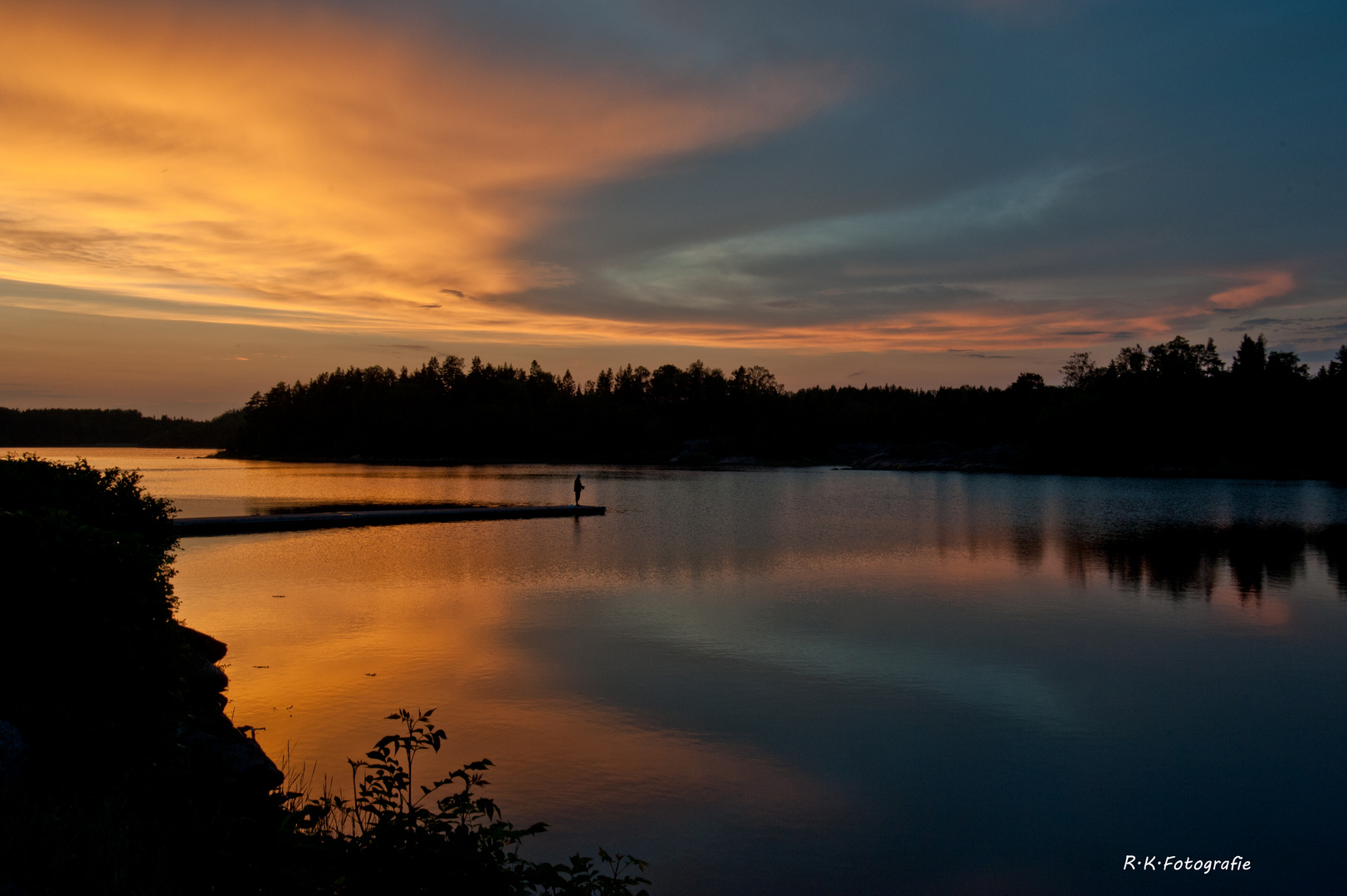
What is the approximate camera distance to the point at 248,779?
6277 millimetres

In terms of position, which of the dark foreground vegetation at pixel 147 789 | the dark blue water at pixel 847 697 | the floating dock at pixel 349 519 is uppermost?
the dark foreground vegetation at pixel 147 789

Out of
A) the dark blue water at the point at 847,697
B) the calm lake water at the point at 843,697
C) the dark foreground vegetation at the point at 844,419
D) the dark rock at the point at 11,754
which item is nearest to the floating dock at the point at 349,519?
the calm lake water at the point at 843,697

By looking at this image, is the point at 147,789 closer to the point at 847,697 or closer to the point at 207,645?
the point at 207,645

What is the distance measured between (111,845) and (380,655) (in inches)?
294

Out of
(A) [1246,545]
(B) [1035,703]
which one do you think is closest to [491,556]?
(B) [1035,703]

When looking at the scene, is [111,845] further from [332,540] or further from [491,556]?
[332,540]

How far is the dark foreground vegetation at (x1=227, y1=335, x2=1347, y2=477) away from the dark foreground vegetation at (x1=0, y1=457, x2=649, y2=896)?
93702 mm

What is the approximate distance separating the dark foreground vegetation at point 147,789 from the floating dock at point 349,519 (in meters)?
18.7

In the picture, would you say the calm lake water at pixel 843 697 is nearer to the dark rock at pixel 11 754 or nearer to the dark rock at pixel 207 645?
the dark rock at pixel 207 645

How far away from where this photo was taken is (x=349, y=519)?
94.7 ft

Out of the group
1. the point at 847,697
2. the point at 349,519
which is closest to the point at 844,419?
the point at 349,519

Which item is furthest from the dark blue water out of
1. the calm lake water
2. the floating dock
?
the floating dock

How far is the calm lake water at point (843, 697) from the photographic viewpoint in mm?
6520

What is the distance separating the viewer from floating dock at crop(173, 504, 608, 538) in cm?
2594
